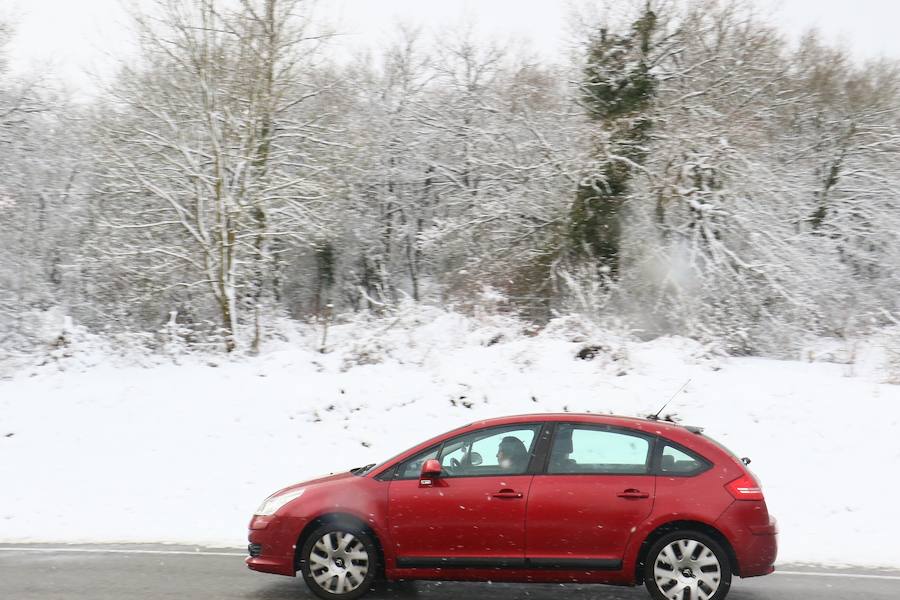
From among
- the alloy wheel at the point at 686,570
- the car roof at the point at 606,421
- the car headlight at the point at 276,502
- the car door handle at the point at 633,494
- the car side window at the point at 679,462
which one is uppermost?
the car roof at the point at 606,421

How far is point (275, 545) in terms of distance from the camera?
709 centimetres

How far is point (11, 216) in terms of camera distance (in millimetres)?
23422

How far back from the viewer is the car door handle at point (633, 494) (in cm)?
670

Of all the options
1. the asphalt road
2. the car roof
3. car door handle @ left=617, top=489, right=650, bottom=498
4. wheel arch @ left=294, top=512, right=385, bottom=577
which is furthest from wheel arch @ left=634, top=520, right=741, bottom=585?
wheel arch @ left=294, top=512, right=385, bottom=577

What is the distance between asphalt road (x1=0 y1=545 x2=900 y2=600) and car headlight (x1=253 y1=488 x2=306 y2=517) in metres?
0.67

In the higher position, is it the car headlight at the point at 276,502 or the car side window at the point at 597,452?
the car side window at the point at 597,452

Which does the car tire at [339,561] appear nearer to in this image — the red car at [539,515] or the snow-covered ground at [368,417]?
the red car at [539,515]

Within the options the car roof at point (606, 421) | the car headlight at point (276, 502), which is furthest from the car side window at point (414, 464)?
the car headlight at point (276, 502)

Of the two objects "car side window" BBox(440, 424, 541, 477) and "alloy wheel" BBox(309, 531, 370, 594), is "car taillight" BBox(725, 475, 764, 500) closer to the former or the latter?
"car side window" BBox(440, 424, 541, 477)

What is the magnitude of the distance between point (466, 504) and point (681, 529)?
1.66 m

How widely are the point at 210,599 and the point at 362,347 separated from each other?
30.5 ft

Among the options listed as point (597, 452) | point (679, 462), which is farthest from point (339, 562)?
point (679, 462)

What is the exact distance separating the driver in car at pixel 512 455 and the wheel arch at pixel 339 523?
46.3 inches

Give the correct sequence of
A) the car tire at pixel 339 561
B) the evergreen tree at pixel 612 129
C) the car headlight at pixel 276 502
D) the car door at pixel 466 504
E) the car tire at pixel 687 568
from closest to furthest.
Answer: the car tire at pixel 687 568 < the car door at pixel 466 504 < the car tire at pixel 339 561 < the car headlight at pixel 276 502 < the evergreen tree at pixel 612 129
